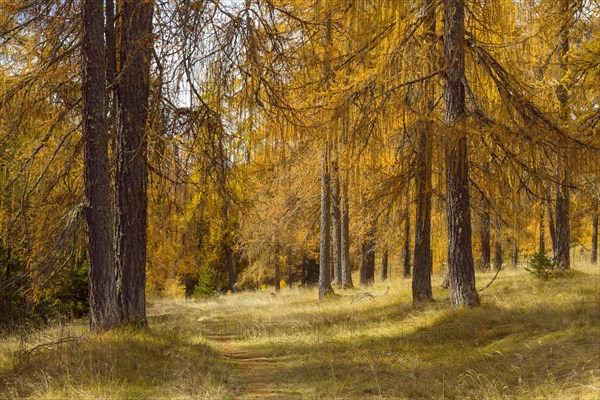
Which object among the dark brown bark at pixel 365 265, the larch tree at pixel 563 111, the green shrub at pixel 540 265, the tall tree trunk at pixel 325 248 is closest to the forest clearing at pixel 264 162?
the larch tree at pixel 563 111

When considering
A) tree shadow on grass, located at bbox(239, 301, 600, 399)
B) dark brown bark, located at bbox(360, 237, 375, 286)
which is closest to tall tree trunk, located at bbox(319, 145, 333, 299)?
dark brown bark, located at bbox(360, 237, 375, 286)

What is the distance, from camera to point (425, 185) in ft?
29.5

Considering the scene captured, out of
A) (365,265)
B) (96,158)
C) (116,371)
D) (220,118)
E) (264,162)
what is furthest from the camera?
(365,265)

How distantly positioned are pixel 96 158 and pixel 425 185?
5.40m

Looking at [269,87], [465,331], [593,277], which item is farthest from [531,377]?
[593,277]

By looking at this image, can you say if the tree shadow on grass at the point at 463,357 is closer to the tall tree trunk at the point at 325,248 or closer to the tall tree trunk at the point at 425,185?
the tall tree trunk at the point at 425,185

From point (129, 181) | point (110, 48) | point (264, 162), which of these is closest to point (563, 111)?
point (264, 162)

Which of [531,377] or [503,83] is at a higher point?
[503,83]

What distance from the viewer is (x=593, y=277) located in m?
11.3

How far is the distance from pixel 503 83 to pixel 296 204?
11217 mm

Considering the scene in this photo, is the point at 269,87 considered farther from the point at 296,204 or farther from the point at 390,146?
the point at 296,204

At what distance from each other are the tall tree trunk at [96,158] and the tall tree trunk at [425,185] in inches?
189

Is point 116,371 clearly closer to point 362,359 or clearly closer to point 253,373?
point 253,373

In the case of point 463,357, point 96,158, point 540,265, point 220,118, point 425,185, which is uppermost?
point 220,118
